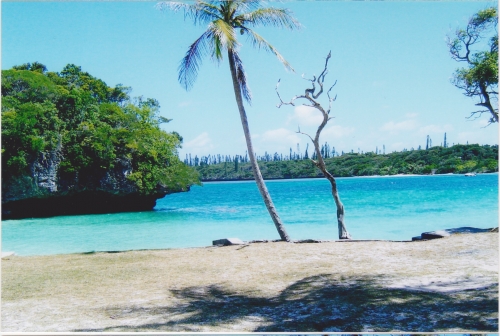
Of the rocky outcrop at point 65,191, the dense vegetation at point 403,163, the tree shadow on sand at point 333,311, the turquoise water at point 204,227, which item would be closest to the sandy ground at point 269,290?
the tree shadow on sand at point 333,311

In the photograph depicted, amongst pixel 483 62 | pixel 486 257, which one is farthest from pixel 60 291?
pixel 483 62

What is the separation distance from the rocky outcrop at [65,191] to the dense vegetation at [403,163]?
9.77 meters

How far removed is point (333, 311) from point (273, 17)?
16.4 feet

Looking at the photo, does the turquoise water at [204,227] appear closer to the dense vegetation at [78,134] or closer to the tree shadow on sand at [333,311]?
the dense vegetation at [78,134]

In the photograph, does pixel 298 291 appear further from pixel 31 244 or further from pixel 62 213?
pixel 62 213

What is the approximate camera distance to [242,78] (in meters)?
8.02

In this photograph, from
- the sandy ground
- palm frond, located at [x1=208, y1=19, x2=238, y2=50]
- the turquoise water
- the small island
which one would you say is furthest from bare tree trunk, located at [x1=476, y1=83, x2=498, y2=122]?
the small island

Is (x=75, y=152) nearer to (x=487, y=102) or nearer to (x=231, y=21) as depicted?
(x=231, y=21)

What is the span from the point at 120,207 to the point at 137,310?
63.8 ft

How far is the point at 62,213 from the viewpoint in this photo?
21422 millimetres

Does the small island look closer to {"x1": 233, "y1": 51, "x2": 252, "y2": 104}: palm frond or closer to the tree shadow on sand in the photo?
{"x1": 233, "y1": 51, "x2": 252, "y2": 104}: palm frond

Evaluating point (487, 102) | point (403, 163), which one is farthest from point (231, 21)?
point (403, 163)

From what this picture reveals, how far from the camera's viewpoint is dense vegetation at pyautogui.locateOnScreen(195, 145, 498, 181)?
1644 cm

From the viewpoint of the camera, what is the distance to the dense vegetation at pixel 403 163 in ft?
53.9
